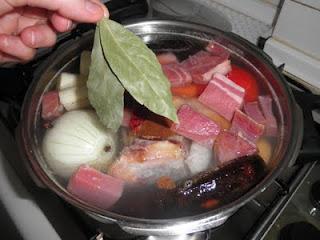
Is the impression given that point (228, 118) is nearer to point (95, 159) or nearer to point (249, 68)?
point (249, 68)

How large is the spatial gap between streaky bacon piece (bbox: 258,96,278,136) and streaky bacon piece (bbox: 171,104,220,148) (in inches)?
3.8

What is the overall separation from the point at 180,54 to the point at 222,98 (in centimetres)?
17

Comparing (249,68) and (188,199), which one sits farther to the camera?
(249,68)

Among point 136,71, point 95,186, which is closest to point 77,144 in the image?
point 95,186

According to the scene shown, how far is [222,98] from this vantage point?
0.73 m

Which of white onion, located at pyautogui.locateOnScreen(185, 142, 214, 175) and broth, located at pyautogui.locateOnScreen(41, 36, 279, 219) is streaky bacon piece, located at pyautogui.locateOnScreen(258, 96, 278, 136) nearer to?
broth, located at pyautogui.locateOnScreen(41, 36, 279, 219)

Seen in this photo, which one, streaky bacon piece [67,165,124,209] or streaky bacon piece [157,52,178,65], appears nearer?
streaky bacon piece [67,165,124,209]

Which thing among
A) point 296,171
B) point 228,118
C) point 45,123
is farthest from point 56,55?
point 296,171

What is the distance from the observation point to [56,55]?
0.75 meters

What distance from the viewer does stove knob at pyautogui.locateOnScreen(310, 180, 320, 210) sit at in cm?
76

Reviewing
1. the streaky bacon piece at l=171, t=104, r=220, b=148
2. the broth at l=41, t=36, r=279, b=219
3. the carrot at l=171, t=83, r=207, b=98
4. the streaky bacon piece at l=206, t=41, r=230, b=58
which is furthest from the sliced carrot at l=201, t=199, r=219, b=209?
the streaky bacon piece at l=206, t=41, r=230, b=58

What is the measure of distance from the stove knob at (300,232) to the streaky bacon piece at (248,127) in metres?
0.17

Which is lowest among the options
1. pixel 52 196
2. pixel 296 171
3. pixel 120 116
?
pixel 52 196

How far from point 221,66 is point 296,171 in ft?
0.83
